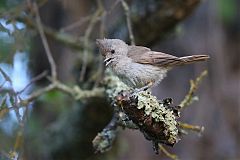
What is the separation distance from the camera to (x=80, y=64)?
14.9 ft

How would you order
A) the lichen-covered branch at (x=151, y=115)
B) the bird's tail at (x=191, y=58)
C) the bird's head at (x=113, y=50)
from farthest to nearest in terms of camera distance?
1. the bird's head at (x=113, y=50)
2. the bird's tail at (x=191, y=58)
3. the lichen-covered branch at (x=151, y=115)

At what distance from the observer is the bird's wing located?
9.54ft

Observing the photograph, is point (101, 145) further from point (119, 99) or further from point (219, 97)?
point (219, 97)

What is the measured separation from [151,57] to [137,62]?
0.08 metres

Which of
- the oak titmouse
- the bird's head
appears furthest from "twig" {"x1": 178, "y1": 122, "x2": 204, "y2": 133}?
the bird's head

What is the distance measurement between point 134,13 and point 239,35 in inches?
Result: 94.5

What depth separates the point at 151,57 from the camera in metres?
2.96

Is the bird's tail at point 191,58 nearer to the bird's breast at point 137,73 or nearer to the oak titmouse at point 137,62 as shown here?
the oak titmouse at point 137,62

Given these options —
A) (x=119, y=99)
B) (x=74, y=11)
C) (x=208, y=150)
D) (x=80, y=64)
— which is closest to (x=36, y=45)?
(x=74, y=11)

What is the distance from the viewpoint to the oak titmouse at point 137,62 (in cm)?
292

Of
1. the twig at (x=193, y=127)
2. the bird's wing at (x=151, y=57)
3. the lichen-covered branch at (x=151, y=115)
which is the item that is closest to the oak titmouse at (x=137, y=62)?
the bird's wing at (x=151, y=57)

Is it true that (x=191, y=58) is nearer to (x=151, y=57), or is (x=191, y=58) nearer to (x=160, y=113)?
(x=151, y=57)

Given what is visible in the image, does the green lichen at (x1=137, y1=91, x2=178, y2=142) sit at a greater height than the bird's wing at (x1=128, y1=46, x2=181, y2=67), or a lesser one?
lesser

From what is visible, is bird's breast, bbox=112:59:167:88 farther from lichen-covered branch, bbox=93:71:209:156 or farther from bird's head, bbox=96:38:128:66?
lichen-covered branch, bbox=93:71:209:156
